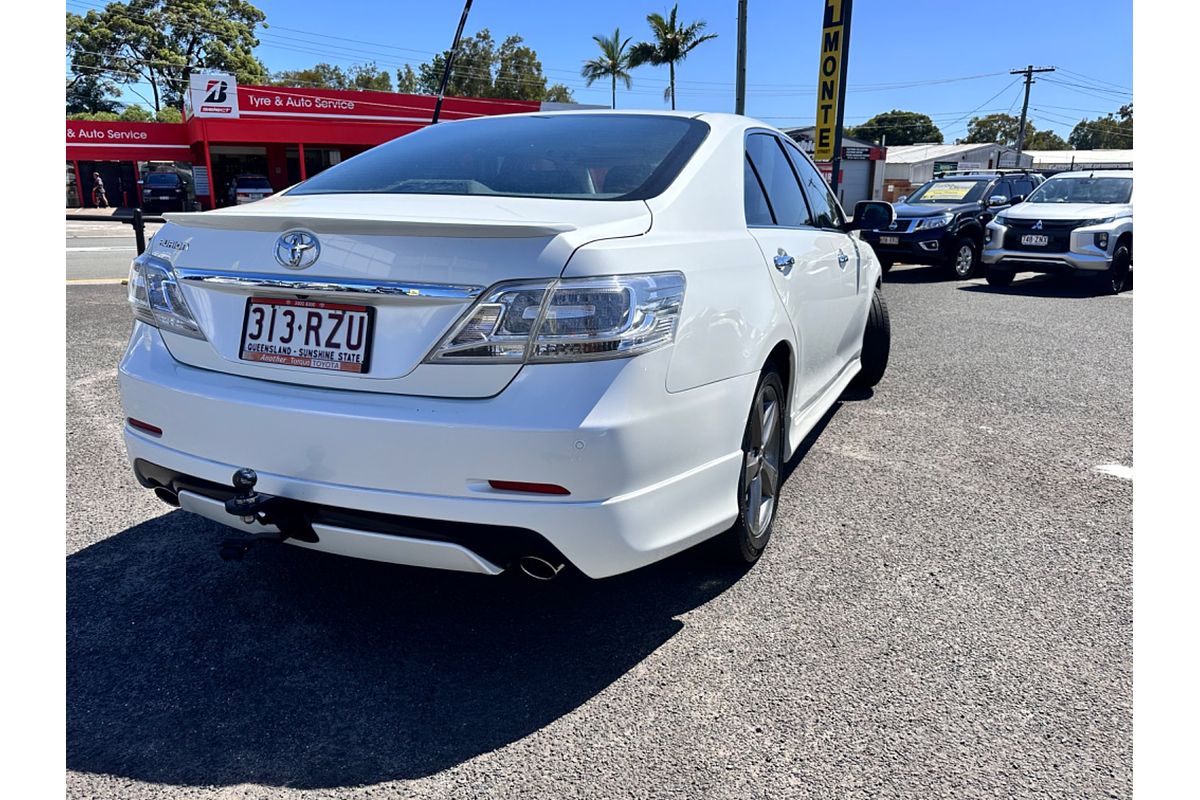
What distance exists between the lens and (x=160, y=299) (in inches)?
101

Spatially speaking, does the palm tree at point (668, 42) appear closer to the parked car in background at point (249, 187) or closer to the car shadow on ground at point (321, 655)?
the parked car in background at point (249, 187)

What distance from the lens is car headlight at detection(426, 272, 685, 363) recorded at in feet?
6.84

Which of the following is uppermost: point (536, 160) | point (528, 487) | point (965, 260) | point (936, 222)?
point (936, 222)

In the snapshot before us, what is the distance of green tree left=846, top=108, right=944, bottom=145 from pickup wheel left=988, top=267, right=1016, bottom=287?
310 ft

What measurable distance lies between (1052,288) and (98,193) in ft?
124

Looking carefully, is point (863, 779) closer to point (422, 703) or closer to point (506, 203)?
point (422, 703)

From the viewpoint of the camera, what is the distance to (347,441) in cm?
219

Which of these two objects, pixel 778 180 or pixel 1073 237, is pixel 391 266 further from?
pixel 1073 237

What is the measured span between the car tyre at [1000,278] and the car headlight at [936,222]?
1.08 m

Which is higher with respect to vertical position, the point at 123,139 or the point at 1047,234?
the point at 123,139

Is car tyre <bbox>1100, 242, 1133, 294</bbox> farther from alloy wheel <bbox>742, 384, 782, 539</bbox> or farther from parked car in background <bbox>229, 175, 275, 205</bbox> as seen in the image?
parked car in background <bbox>229, 175, 275, 205</bbox>

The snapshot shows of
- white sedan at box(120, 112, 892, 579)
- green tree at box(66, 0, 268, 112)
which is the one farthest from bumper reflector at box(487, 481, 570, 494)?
green tree at box(66, 0, 268, 112)

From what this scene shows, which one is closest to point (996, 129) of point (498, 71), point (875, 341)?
point (498, 71)

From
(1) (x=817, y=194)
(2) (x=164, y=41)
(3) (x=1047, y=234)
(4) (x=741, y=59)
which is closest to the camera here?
(1) (x=817, y=194)
